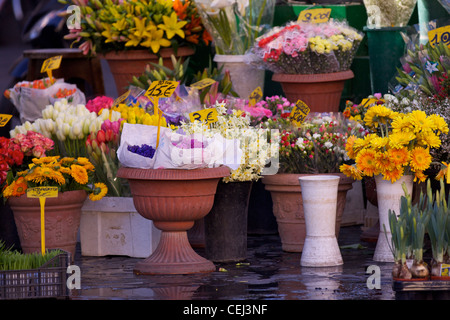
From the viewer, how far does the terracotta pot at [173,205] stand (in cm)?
512

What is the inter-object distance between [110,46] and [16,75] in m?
1.10

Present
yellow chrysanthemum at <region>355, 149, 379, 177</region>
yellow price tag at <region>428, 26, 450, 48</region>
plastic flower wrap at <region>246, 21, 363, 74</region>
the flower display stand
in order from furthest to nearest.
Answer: plastic flower wrap at <region>246, 21, 363, 74</region> < yellow price tag at <region>428, 26, 450, 48</region> < the flower display stand < yellow chrysanthemum at <region>355, 149, 379, 177</region>

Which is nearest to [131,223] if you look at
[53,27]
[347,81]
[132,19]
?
[132,19]

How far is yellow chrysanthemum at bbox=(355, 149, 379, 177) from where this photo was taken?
209 inches

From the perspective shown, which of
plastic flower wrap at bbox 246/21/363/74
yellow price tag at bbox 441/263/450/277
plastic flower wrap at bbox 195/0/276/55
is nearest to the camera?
yellow price tag at bbox 441/263/450/277

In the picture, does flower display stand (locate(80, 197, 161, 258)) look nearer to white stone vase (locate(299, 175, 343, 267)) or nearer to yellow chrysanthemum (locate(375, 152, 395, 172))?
white stone vase (locate(299, 175, 343, 267))

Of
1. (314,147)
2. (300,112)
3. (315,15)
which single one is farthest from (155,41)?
(314,147)

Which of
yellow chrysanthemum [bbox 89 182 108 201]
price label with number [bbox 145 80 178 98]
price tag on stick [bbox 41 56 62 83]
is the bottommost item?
yellow chrysanthemum [bbox 89 182 108 201]

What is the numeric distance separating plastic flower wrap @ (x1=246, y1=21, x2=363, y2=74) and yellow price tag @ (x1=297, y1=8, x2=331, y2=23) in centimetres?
6

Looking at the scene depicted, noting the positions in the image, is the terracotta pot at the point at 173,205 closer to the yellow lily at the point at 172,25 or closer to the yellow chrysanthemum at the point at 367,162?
the yellow chrysanthemum at the point at 367,162

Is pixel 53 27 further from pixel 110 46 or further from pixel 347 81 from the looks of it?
pixel 347 81

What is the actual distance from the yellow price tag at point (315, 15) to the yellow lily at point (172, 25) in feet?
2.63

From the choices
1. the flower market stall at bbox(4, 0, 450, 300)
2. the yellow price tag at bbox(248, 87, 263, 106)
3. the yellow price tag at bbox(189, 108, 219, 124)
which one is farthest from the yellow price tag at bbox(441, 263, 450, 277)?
the yellow price tag at bbox(248, 87, 263, 106)

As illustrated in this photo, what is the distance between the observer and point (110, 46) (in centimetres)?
700
